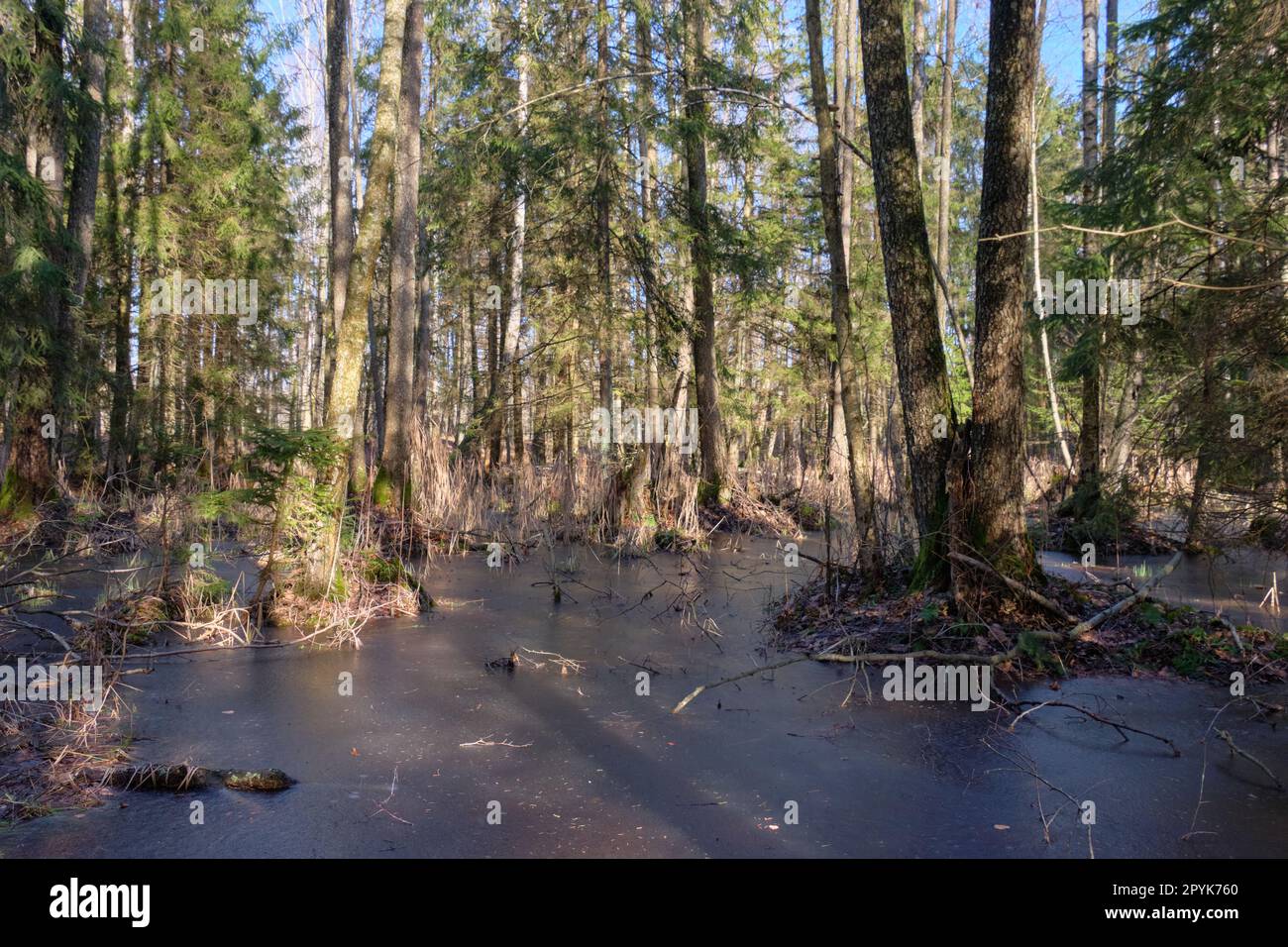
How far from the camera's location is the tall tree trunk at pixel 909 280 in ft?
23.4

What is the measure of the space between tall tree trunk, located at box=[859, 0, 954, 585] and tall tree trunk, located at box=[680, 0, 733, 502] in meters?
6.08

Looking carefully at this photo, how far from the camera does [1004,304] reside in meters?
6.68

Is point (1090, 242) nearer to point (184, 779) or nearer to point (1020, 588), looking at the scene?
point (1020, 588)

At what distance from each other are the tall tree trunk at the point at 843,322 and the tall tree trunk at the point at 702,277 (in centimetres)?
485

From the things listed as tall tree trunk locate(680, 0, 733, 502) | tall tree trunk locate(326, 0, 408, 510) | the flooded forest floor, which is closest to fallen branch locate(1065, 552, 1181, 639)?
the flooded forest floor

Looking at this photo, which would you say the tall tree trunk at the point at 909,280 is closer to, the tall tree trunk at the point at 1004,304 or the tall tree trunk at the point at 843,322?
the tall tree trunk at the point at 1004,304

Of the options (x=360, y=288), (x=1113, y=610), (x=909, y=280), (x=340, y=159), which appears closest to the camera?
(x=1113, y=610)

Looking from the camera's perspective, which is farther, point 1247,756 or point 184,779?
point 1247,756

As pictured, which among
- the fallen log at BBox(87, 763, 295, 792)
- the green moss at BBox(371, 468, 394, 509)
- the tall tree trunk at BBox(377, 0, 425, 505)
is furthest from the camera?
the tall tree trunk at BBox(377, 0, 425, 505)

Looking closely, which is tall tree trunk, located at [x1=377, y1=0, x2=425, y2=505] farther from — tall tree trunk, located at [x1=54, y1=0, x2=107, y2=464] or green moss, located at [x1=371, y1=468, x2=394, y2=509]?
tall tree trunk, located at [x1=54, y1=0, x2=107, y2=464]

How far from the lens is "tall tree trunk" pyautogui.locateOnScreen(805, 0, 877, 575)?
Answer: 314 inches

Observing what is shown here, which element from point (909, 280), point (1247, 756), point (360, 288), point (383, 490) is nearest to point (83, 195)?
point (383, 490)

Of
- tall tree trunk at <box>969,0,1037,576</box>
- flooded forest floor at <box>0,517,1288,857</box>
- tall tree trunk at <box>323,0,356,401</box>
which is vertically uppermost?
tall tree trunk at <box>323,0,356,401</box>

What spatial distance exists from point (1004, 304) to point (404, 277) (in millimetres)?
10597
